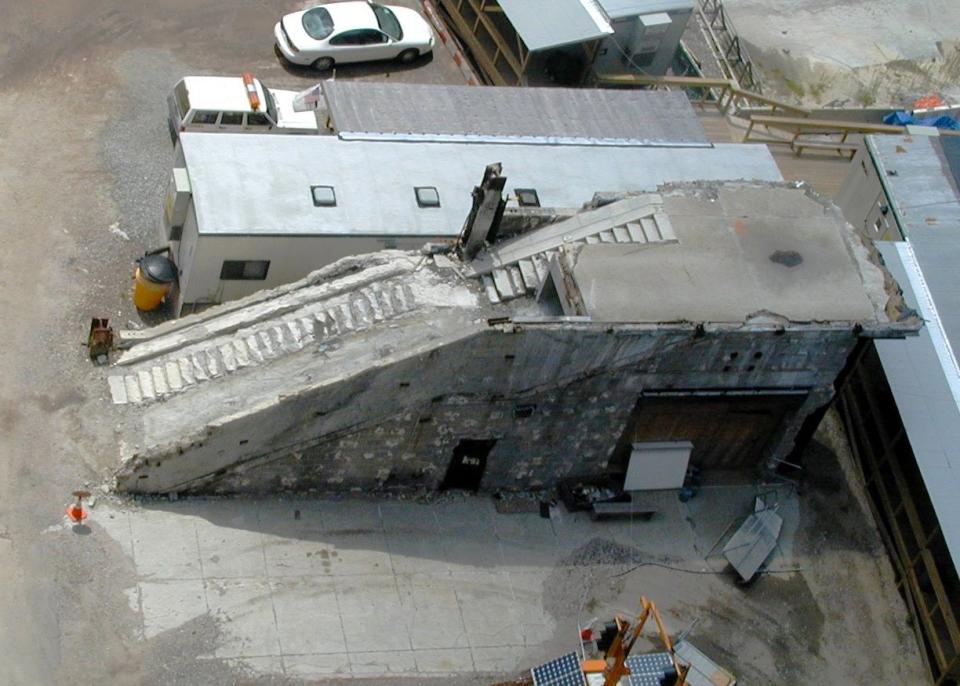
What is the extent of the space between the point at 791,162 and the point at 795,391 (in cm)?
1331

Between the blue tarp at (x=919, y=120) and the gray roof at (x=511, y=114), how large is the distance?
9.59 meters

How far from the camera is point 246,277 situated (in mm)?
34844

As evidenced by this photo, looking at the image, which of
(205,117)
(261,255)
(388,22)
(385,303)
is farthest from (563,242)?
(388,22)

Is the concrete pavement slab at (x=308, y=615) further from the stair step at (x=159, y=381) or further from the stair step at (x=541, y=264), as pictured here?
the stair step at (x=541, y=264)

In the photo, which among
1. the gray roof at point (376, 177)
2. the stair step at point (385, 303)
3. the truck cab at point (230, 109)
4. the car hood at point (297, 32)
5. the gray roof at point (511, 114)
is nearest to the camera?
the stair step at point (385, 303)

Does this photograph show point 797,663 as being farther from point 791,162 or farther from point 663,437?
point 791,162

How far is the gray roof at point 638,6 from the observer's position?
43.2 m

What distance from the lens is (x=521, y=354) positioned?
1192 inches

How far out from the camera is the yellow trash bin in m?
34.6

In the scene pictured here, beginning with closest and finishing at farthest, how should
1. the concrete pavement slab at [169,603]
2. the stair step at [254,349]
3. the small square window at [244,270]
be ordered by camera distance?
the concrete pavement slab at [169,603] < the stair step at [254,349] < the small square window at [244,270]

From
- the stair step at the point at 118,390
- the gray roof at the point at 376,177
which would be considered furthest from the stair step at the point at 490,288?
Result: the stair step at the point at 118,390

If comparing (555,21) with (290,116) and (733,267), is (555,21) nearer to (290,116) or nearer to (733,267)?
(290,116)

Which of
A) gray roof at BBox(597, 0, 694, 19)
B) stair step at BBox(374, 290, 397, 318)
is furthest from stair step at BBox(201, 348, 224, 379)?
gray roof at BBox(597, 0, 694, 19)

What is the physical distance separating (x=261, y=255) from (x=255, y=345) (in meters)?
3.22
